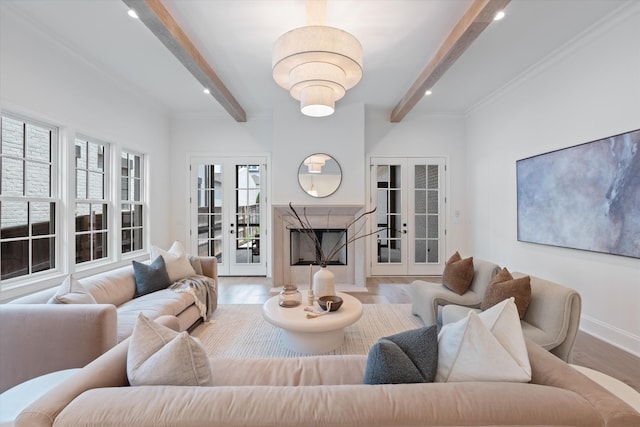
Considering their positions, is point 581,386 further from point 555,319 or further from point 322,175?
point 322,175

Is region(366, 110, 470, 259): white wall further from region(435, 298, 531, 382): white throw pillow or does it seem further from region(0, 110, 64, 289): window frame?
region(435, 298, 531, 382): white throw pillow

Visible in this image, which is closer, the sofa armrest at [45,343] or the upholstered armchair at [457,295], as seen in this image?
the sofa armrest at [45,343]

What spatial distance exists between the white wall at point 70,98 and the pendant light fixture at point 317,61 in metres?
2.47

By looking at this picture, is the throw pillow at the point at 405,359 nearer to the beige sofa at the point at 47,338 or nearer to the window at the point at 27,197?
the beige sofa at the point at 47,338

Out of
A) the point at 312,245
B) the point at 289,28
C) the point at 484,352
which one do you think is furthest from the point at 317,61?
the point at 312,245

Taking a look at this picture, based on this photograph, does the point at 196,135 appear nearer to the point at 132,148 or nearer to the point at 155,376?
the point at 132,148

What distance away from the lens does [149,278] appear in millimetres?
3121

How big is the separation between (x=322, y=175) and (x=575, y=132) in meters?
3.20

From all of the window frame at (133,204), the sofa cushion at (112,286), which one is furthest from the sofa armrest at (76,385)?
the window frame at (133,204)

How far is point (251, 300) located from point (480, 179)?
13.8 feet

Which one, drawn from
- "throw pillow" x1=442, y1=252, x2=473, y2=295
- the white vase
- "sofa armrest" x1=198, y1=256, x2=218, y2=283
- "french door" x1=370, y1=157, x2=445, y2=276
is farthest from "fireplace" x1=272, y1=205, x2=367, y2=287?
the white vase

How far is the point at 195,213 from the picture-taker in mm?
5617

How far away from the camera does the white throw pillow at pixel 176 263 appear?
3389 millimetres

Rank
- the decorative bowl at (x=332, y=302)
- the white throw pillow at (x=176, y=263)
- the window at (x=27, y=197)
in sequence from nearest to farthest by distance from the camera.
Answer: the decorative bowl at (x=332, y=302)
the window at (x=27, y=197)
the white throw pillow at (x=176, y=263)
